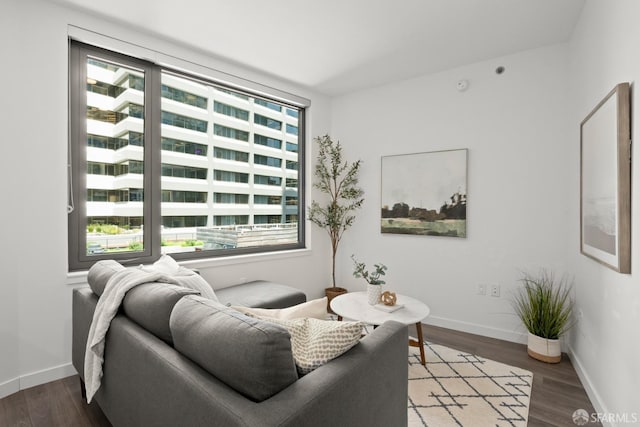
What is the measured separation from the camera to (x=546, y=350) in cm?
263

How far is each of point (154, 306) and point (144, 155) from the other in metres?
1.86

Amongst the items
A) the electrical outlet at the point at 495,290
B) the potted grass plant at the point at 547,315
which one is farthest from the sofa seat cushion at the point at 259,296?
the potted grass plant at the point at 547,315

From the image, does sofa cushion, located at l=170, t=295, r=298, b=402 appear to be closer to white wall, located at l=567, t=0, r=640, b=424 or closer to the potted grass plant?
white wall, located at l=567, t=0, r=640, b=424

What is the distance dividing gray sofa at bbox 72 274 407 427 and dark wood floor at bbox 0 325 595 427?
1.42ft

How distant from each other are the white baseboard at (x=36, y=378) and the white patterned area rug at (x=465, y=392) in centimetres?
237

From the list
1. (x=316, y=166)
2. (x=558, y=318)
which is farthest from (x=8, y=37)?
(x=558, y=318)

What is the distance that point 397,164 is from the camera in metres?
3.78

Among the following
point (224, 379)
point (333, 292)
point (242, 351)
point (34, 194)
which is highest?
point (34, 194)

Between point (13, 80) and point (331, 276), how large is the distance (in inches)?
139

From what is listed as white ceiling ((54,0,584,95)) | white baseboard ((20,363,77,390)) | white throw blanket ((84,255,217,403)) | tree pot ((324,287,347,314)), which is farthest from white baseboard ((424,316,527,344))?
white baseboard ((20,363,77,390))

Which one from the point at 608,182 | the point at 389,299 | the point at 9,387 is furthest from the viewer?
the point at 389,299

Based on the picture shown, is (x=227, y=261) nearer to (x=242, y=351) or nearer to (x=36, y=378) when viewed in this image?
(x=36, y=378)

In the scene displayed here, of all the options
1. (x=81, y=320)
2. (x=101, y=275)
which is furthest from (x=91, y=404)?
(x=101, y=275)

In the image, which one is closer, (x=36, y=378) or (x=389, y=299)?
(x=36, y=378)
